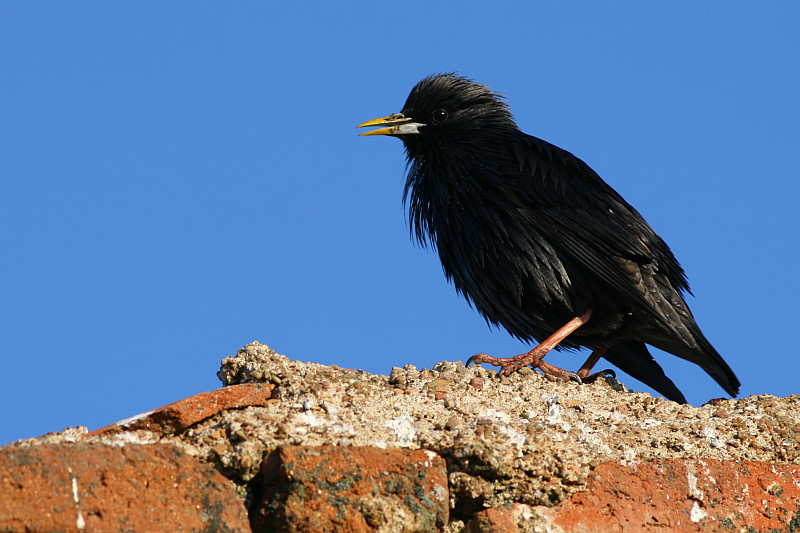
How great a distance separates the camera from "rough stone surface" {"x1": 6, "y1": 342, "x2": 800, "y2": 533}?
9.47 ft

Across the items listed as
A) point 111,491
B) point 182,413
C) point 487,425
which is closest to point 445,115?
point 487,425

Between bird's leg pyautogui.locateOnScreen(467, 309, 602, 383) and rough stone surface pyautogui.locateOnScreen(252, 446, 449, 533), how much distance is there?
1.55m

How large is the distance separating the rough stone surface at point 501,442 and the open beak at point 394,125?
278 centimetres

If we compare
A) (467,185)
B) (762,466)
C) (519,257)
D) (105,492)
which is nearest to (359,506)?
(105,492)

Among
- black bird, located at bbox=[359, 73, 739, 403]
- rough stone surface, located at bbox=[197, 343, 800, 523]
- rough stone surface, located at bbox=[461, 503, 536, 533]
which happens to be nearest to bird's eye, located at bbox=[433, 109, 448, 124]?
black bird, located at bbox=[359, 73, 739, 403]

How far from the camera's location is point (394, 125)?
6.32 meters

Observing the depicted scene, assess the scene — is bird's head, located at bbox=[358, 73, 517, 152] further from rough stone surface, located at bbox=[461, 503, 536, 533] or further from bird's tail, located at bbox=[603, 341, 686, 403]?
rough stone surface, located at bbox=[461, 503, 536, 533]

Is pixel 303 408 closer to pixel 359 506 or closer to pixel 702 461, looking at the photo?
pixel 359 506

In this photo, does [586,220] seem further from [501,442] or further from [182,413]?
[182,413]

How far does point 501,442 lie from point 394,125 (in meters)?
3.71

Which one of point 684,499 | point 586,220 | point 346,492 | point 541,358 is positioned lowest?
point 684,499

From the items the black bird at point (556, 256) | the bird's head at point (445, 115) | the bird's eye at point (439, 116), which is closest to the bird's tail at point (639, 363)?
the black bird at point (556, 256)

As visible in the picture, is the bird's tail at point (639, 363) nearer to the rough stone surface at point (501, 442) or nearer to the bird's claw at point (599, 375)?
the bird's claw at point (599, 375)

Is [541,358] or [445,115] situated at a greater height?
[445,115]
